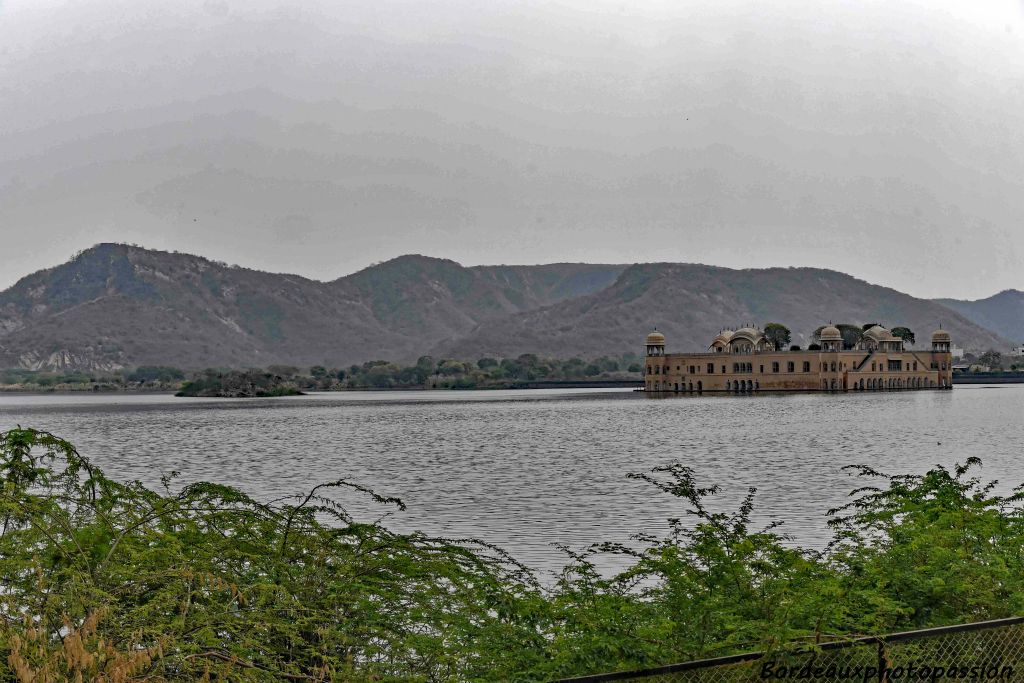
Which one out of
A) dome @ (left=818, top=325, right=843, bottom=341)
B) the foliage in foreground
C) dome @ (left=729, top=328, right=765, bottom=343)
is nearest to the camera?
the foliage in foreground

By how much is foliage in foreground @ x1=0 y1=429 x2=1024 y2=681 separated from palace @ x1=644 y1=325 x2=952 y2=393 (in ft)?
511

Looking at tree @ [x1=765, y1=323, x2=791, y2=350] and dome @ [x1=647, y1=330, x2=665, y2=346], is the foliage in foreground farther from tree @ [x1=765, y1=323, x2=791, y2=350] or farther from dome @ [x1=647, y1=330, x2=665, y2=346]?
tree @ [x1=765, y1=323, x2=791, y2=350]

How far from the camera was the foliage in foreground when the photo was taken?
8773 millimetres

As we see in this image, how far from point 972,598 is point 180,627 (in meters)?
8.08

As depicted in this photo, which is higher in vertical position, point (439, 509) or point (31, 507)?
point (31, 507)

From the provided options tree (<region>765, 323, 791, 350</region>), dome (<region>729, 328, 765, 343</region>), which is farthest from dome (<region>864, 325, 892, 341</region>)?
tree (<region>765, 323, 791, 350</region>)

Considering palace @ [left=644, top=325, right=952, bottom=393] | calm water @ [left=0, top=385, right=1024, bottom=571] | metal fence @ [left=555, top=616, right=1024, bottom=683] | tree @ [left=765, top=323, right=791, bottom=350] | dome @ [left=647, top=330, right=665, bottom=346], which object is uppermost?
tree @ [left=765, top=323, right=791, bottom=350]

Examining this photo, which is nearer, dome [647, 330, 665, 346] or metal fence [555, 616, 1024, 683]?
metal fence [555, 616, 1024, 683]

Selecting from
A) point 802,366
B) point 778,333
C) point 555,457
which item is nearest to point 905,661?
point 555,457

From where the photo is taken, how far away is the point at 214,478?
42.3 metres

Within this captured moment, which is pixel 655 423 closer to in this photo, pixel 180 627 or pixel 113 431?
pixel 113 431

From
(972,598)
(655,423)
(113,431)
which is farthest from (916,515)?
(113,431)

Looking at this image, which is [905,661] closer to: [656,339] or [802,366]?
[802,366]

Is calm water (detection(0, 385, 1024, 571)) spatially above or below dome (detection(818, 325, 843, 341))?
below
